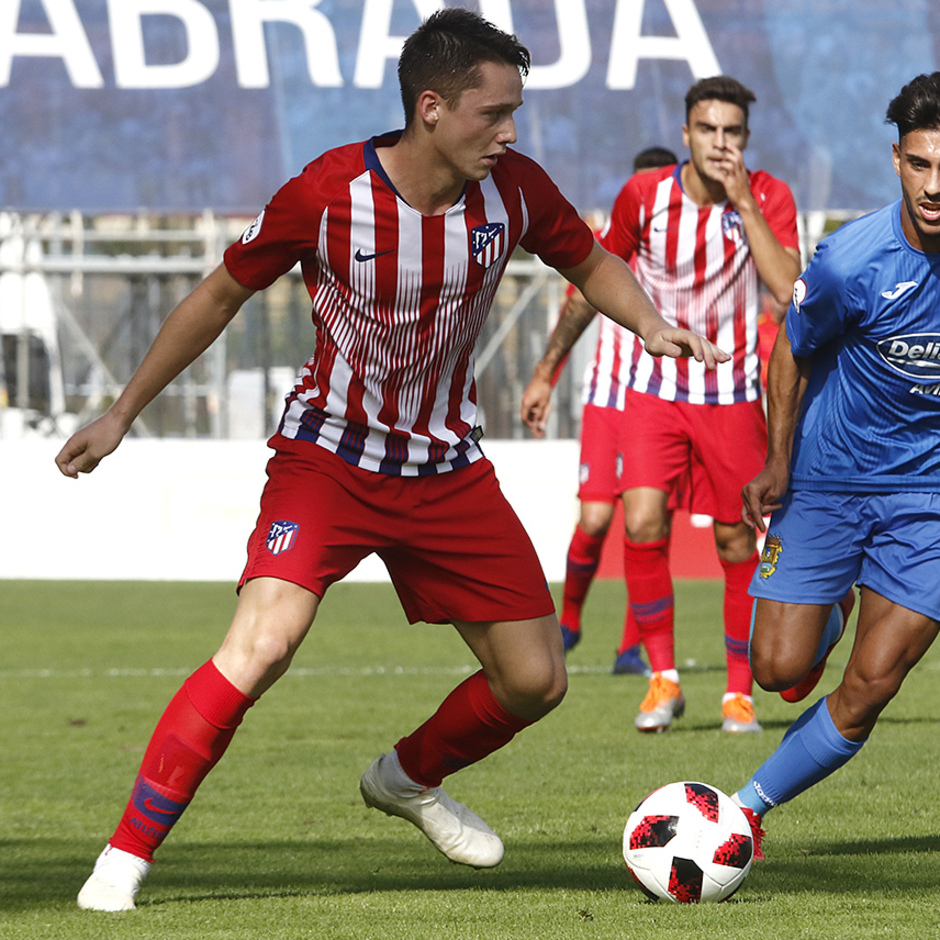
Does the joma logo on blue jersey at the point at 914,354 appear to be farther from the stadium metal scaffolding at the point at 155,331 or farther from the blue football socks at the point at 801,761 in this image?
the stadium metal scaffolding at the point at 155,331

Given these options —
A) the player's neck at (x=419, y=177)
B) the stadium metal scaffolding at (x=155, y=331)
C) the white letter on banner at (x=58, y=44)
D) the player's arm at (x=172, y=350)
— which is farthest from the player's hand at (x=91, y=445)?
the white letter on banner at (x=58, y=44)

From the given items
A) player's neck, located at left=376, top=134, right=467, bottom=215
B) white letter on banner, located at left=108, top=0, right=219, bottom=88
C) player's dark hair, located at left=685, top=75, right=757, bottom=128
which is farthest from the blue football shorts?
white letter on banner, located at left=108, top=0, right=219, bottom=88

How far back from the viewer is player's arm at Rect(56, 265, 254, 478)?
375 centimetres

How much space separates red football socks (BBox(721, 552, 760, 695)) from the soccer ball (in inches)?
101

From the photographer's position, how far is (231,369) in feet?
51.4

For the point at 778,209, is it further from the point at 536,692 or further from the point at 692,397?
the point at 536,692

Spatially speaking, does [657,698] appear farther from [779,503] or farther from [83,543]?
[83,543]

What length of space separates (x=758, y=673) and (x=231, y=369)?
1181 centimetres

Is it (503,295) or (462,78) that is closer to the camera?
(462,78)

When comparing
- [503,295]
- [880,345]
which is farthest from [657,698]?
[503,295]

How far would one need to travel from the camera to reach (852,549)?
425 cm

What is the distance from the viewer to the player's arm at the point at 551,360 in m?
6.23

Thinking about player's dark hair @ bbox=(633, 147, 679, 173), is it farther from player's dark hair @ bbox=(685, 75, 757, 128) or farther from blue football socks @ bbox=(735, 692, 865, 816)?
blue football socks @ bbox=(735, 692, 865, 816)

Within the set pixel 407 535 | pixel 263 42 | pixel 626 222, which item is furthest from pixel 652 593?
pixel 263 42
